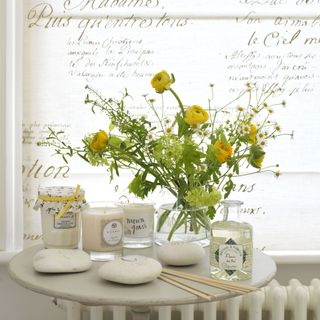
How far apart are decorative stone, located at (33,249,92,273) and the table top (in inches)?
0.5

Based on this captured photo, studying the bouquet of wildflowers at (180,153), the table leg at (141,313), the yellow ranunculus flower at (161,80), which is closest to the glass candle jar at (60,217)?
the bouquet of wildflowers at (180,153)

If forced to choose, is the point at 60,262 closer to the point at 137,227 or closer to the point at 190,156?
the point at 137,227

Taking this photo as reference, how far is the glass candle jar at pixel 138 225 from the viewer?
52.2 inches

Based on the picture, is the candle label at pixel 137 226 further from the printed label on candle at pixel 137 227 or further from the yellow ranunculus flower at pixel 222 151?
the yellow ranunculus flower at pixel 222 151

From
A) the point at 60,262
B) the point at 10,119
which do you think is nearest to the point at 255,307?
the point at 60,262

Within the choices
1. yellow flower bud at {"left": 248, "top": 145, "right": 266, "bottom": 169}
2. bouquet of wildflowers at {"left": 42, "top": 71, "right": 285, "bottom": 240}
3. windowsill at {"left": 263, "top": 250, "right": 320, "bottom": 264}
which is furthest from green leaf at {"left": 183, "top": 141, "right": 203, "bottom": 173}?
windowsill at {"left": 263, "top": 250, "right": 320, "bottom": 264}

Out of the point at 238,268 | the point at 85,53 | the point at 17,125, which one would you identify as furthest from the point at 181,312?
the point at 85,53

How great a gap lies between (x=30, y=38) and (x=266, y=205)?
0.87 m

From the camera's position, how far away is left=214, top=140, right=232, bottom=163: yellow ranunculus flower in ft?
4.04

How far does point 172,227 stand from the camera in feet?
4.21

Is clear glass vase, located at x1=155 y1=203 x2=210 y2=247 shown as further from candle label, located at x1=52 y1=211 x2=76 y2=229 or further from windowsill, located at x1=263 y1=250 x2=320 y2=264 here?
windowsill, located at x1=263 y1=250 x2=320 y2=264

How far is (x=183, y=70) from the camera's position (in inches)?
67.6

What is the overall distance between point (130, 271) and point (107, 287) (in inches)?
2.1

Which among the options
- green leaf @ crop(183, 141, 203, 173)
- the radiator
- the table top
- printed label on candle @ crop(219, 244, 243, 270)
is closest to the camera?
the table top
